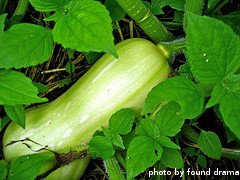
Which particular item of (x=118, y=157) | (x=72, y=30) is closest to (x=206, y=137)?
(x=118, y=157)

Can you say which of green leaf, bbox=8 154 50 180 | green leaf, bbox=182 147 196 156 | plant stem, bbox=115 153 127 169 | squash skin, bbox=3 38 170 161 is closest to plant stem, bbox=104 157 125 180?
plant stem, bbox=115 153 127 169

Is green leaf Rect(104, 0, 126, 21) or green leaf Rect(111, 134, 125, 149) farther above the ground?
green leaf Rect(104, 0, 126, 21)

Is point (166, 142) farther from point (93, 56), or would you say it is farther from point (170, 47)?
point (93, 56)

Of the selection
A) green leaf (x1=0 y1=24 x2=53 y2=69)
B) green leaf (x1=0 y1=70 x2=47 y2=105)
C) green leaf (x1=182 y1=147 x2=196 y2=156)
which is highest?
green leaf (x1=0 y1=24 x2=53 y2=69)

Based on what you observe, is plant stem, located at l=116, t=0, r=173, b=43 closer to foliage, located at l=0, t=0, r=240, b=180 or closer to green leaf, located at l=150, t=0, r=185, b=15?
green leaf, located at l=150, t=0, r=185, b=15

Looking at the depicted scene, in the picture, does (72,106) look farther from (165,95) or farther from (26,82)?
(165,95)

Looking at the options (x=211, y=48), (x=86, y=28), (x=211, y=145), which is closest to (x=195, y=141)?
(x=211, y=145)

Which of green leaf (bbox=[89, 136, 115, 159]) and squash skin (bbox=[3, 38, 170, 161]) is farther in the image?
squash skin (bbox=[3, 38, 170, 161])
